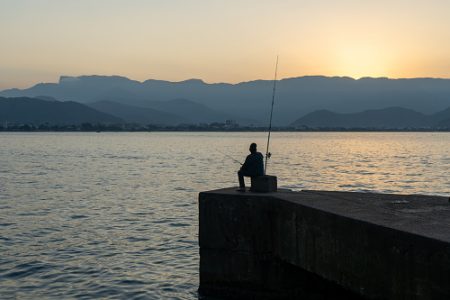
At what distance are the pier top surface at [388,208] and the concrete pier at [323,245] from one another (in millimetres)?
15

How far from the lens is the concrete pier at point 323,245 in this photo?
5836mm

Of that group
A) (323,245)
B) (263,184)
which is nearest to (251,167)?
(263,184)

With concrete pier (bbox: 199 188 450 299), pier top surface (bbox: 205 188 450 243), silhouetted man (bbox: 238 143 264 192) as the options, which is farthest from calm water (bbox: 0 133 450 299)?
pier top surface (bbox: 205 188 450 243)

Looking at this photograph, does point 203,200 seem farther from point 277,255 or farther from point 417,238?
point 417,238

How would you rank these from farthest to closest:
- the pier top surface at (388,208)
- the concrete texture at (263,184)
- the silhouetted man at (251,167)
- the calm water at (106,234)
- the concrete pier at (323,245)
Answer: the calm water at (106,234), the silhouetted man at (251,167), the concrete texture at (263,184), the pier top surface at (388,208), the concrete pier at (323,245)

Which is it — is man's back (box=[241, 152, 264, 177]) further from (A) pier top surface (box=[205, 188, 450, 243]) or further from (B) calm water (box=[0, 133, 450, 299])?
(B) calm water (box=[0, 133, 450, 299])

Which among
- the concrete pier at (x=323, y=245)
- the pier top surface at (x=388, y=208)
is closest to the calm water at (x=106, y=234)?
the concrete pier at (x=323, y=245)

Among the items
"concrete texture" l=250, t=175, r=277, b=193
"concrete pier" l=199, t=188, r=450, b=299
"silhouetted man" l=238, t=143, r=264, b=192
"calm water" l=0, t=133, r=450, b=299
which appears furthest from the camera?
"calm water" l=0, t=133, r=450, b=299

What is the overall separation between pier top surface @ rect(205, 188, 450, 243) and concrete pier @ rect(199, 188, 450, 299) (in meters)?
0.01

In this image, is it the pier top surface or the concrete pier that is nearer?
the concrete pier

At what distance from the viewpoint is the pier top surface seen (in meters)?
6.37

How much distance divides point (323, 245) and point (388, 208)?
155 centimetres

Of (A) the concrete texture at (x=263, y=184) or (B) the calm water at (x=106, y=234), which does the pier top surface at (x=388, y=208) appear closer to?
(A) the concrete texture at (x=263, y=184)

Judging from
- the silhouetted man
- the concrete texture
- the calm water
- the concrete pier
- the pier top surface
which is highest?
the silhouetted man
